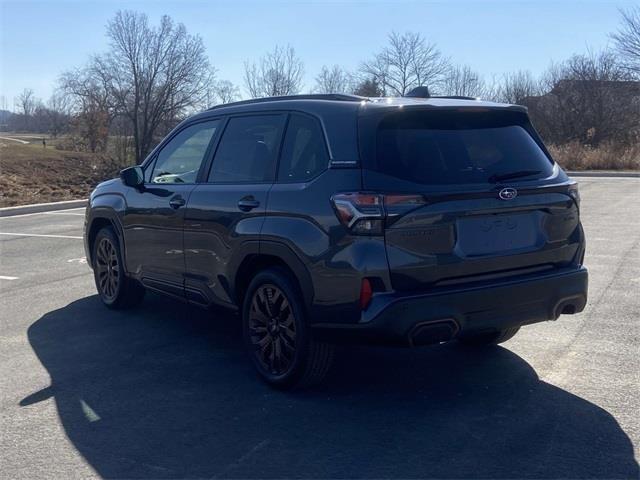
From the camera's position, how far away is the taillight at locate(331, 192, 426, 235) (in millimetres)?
4297

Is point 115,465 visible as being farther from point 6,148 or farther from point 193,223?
point 6,148

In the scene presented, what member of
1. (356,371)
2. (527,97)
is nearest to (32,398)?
(356,371)

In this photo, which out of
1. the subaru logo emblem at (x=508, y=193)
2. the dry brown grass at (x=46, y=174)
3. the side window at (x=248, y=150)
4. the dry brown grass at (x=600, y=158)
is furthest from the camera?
the dry brown grass at (x=600, y=158)

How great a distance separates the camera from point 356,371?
214 inches

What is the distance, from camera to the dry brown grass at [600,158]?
32.5 metres

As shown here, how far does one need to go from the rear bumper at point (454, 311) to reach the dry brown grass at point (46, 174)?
16659 millimetres

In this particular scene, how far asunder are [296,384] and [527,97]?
46.9 meters

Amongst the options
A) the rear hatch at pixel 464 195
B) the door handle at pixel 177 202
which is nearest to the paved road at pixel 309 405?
the rear hatch at pixel 464 195

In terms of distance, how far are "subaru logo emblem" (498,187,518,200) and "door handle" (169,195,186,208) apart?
2461 mm

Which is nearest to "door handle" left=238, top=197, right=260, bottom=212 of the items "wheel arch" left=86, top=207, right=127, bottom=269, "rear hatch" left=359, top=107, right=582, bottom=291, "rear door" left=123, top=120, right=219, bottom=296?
"rear door" left=123, top=120, right=219, bottom=296

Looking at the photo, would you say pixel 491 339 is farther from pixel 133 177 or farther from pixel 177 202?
pixel 133 177

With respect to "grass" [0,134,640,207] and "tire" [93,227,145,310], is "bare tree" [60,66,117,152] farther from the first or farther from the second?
"tire" [93,227,145,310]

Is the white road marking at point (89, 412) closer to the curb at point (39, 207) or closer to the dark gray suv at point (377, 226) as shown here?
the dark gray suv at point (377, 226)

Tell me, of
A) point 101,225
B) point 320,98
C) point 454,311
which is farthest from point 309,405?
point 101,225
